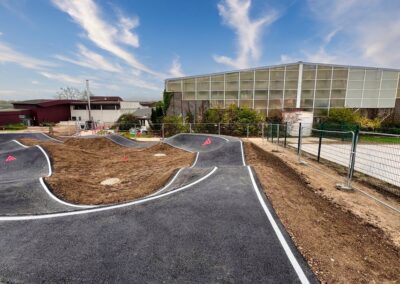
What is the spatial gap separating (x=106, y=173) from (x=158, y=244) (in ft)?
27.3

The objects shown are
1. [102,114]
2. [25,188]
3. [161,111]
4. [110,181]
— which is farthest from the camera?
[102,114]

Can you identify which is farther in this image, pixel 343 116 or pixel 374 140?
pixel 343 116

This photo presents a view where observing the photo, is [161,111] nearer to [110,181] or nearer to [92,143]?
[92,143]

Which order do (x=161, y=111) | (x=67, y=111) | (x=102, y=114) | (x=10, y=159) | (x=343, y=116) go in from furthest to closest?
(x=67, y=111), (x=102, y=114), (x=161, y=111), (x=343, y=116), (x=10, y=159)

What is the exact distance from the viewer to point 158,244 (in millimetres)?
3676

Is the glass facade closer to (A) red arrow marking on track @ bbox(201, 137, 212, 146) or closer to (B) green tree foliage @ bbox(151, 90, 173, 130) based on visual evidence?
(B) green tree foliage @ bbox(151, 90, 173, 130)

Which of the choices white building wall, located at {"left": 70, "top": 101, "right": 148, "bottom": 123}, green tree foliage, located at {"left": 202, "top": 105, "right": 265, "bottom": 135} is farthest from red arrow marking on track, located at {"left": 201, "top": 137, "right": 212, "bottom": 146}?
white building wall, located at {"left": 70, "top": 101, "right": 148, "bottom": 123}

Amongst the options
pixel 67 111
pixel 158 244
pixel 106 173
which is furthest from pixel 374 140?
pixel 67 111

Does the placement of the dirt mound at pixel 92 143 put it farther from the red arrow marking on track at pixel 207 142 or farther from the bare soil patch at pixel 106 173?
the red arrow marking on track at pixel 207 142

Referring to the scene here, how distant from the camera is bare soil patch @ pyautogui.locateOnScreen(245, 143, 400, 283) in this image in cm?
327

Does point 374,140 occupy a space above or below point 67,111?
below

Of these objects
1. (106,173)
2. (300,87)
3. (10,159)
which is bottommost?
(106,173)

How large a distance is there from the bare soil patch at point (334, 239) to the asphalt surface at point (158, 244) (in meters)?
0.32

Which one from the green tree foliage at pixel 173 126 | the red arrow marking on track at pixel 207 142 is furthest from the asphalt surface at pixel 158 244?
the green tree foliage at pixel 173 126
